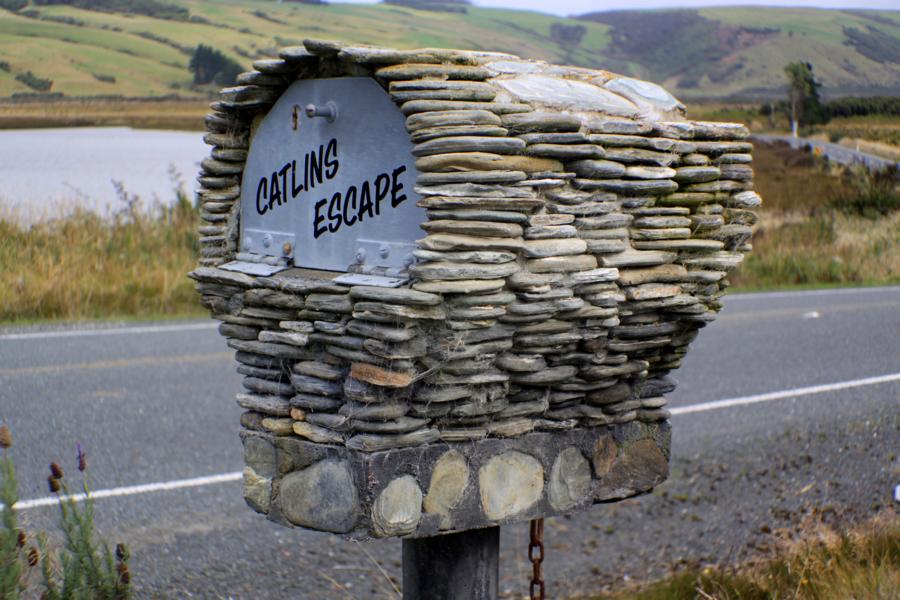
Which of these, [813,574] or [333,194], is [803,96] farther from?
[333,194]

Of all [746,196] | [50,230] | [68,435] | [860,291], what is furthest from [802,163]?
[746,196]

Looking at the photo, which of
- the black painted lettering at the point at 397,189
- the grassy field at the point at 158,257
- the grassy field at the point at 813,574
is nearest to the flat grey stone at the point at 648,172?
the black painted lettering at the point at 397,189

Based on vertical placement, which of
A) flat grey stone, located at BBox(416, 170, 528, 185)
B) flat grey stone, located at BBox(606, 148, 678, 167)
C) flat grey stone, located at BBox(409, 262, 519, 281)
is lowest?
flat grey stone, located at BBox(409, 262, 519, 281)

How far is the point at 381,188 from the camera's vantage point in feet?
7.15

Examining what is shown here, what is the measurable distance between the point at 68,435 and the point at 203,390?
1.12 metres

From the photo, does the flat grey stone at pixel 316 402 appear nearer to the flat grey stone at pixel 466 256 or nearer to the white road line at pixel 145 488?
the flat grey stone at pixel 466 256

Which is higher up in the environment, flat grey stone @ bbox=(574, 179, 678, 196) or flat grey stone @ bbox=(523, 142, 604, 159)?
flat grey stone @ bbox=(523, 142, 604, 159)

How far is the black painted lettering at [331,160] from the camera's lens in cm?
225

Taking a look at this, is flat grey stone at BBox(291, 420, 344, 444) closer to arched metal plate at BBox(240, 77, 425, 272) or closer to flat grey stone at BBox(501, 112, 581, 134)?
arched metal plate at BBox(240, 77, 425, 272)

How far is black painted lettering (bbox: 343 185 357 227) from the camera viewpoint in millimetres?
2223

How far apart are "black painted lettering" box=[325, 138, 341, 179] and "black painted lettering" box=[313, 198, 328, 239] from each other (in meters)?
0.06

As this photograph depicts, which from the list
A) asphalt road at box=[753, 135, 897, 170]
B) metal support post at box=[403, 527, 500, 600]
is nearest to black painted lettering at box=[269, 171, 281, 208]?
metal support post at box=[403, 527, 500, 600]

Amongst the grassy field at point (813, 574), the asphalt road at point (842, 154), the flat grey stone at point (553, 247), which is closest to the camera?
the flat grey stone at point (553, 247)

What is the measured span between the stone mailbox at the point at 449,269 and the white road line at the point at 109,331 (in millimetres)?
5765
